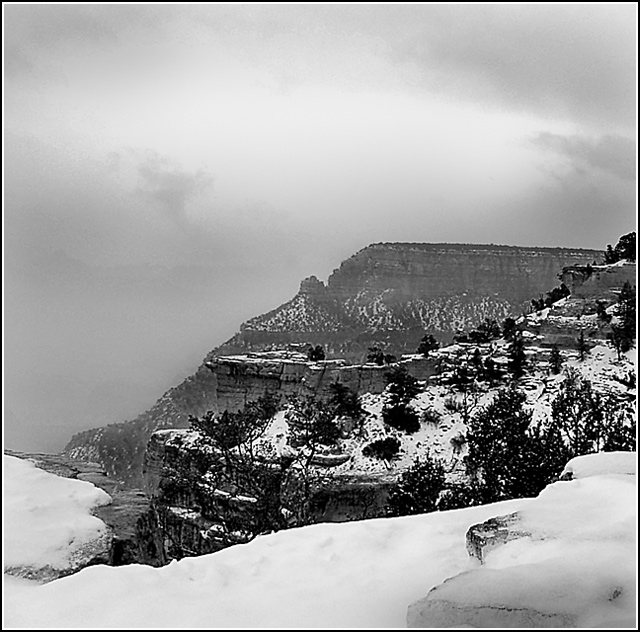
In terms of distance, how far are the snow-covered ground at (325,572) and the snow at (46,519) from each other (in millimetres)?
12

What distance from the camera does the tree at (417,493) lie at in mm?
8992

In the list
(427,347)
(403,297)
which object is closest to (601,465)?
(427,347)

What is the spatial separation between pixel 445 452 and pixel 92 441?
1409 centimetres

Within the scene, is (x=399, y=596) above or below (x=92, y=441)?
above

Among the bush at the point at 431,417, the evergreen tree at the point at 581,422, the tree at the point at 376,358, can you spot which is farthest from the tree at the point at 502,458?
the tree at the point at 376,358

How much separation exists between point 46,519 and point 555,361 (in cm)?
1397

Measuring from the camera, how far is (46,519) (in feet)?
10.9

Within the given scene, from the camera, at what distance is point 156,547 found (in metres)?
4.01

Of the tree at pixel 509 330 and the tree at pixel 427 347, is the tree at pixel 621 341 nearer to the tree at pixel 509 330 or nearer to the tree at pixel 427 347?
the tree at pixel 509 330

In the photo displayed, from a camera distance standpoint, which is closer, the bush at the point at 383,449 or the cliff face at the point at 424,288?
the bush at the point at 383,449

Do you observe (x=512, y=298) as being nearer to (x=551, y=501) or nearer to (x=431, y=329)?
(x=431, y=329)

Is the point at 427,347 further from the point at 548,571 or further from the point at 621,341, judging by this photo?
the point at 548,571

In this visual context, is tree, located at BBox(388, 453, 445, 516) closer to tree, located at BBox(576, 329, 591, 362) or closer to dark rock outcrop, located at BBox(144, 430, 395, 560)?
dark rock outcrop, located at BBox(144, 430, 395, 560)

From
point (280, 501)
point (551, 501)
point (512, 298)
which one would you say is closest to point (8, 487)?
point (551, 501)
